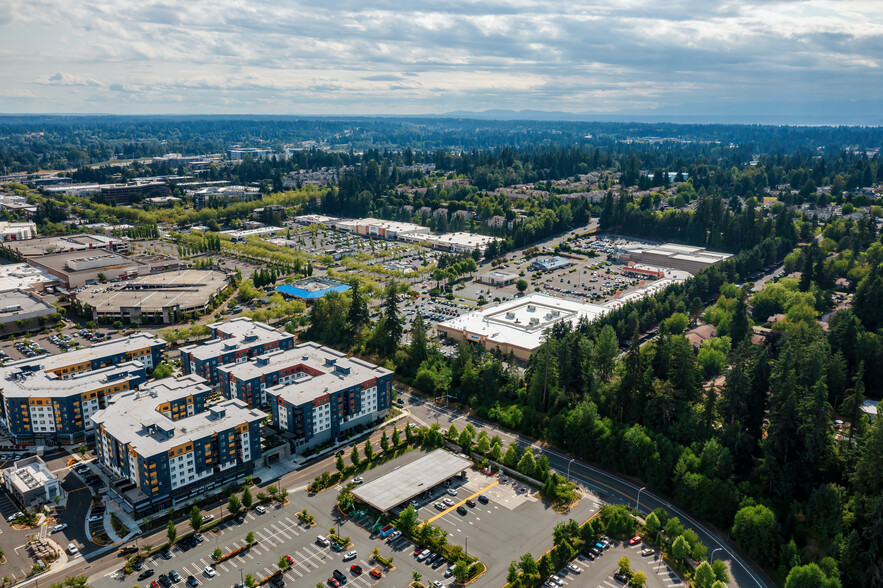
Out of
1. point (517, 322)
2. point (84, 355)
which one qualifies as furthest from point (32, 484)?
point (517, 322)

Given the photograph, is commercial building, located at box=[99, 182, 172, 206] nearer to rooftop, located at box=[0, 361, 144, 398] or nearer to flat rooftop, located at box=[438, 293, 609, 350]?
rooftop, located at box=[0, 361, 144, 398]

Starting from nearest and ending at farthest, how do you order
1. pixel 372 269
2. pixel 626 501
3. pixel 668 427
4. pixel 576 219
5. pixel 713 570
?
pixel 713 570 → pixel 626 501 → pixel 668 427 → pixel 372 269 → pixel 576 219

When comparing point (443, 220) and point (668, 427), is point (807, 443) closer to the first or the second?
point (668, 427)

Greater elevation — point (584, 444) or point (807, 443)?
point (807, 443)

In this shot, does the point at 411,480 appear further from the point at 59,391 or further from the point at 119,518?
the point at 59,391

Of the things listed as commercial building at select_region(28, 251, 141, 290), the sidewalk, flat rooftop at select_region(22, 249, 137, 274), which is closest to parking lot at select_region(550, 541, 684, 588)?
the sidewalk

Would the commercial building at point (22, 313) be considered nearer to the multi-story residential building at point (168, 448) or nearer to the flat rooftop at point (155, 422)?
the flat rooftop at point (155, 422)

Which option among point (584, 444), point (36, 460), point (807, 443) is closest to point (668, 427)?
point (584, 444)
